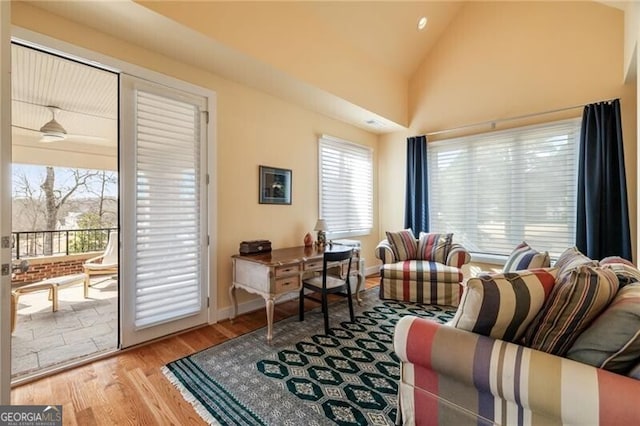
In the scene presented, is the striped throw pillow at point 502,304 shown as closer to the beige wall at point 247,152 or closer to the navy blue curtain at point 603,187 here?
the beige wall at point 247,152

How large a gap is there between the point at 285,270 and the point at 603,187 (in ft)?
11.8

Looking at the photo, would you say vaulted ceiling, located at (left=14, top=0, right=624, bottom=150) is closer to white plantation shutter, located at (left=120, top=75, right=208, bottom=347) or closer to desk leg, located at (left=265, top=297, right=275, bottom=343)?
white plantation shutter, located at (left=120, top=75, right=208, bottom=347)

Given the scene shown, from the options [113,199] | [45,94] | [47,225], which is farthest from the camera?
[113,199]

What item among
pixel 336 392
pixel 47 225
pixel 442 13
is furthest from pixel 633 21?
pixel 47 225

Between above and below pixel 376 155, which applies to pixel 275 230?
below

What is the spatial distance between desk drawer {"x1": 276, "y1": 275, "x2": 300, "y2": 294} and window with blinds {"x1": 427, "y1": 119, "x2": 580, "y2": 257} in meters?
2.83

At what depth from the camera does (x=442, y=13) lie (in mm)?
4102

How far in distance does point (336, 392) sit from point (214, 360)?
1034 millimetres

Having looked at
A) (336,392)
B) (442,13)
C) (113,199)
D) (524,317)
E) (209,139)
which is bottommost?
(336,392)

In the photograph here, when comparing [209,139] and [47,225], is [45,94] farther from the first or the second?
[47,225]

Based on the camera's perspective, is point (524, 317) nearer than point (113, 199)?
Yes

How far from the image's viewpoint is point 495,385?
105 centimetres

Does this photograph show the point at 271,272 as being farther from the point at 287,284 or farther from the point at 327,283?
the point at 327,283

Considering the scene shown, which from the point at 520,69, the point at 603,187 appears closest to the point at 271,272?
the point at 603,187
